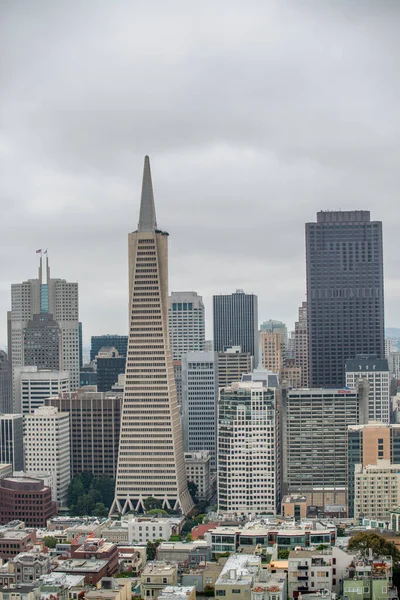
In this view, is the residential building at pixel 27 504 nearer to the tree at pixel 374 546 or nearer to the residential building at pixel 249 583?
the tree at pixel 374 546

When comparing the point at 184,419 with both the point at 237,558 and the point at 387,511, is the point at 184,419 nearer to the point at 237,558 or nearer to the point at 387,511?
the point at 387,511

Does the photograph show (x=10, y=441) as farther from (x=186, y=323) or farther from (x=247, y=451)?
(x=186, y=323)

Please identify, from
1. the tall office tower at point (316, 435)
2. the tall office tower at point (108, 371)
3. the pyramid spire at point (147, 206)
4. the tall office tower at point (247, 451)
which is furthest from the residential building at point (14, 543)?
the tall office tower at point (108, 371)

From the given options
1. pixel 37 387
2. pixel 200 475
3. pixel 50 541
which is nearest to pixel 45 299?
pixel 37 387

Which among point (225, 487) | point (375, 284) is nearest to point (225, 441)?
point (225, 487)

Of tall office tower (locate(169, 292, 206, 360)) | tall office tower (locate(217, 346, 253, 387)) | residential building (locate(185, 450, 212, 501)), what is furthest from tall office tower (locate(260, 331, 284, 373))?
residential building (locate(185, 450, 212, 501))
